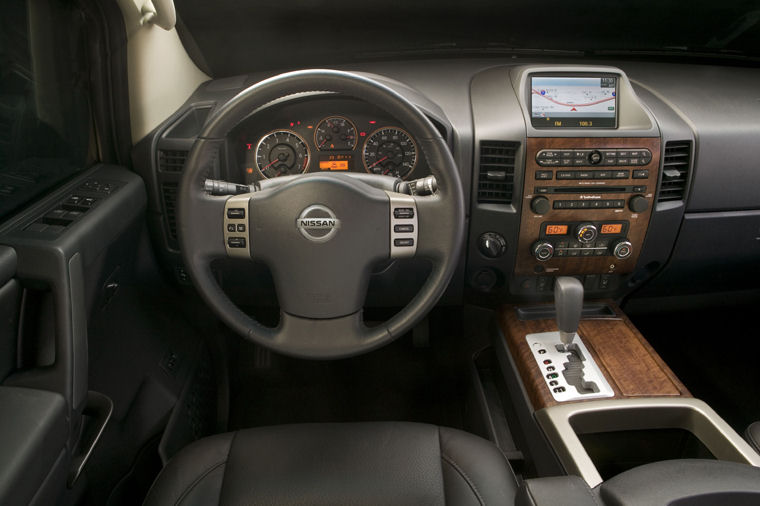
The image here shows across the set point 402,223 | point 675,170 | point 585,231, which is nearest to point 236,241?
point 402,223

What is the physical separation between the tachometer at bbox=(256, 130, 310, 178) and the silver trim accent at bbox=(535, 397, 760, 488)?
92 cm

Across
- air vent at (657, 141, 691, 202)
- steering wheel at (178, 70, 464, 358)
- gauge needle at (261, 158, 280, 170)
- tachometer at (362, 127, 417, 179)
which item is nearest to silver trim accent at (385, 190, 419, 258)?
steering wheel at (178, 70, 464, 358)

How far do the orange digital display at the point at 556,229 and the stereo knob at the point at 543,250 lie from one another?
0.03 meters

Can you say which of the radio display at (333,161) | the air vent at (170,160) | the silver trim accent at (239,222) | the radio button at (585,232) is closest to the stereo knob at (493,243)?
the radio button at (585,232)

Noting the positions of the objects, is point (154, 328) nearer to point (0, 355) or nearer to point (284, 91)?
point (0, 355)

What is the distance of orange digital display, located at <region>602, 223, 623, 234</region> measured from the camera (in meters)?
1.59

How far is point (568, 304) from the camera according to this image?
147 cm

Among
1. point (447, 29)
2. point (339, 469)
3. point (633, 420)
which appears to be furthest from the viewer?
point (447, 29)

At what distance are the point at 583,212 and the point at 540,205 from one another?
5.2 inches

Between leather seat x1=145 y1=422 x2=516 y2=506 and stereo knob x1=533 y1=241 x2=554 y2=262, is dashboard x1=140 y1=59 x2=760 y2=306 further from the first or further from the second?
leather seat x1=145 y1=422 x2=516 y2=506

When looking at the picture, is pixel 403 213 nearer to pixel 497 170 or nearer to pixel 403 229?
pixel 403 229

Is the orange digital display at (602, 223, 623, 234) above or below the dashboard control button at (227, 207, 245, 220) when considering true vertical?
below

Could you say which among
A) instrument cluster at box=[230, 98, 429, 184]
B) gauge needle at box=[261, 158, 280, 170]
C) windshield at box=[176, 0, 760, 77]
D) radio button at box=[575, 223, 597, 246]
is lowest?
radio button at box=[575, 223, 597, 246]

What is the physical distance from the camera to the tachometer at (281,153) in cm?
155
